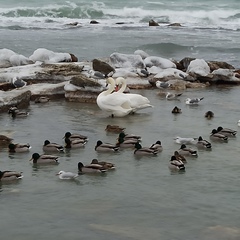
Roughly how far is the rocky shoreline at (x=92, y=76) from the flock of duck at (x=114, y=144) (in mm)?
1579

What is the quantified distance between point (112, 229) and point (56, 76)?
38.6 feet

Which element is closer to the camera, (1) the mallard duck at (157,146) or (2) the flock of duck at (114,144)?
(2) the flock of duck at (114,144)

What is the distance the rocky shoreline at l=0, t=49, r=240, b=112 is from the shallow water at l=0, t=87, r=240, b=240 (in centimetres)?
274

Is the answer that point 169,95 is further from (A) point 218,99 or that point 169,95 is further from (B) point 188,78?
(B) point 188,78

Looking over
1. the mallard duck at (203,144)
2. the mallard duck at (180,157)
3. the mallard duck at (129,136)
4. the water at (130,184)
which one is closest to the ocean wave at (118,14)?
the water at (130,184)

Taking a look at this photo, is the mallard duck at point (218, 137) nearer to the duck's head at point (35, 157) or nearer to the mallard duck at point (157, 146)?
the mallard duck at point (157, 146)

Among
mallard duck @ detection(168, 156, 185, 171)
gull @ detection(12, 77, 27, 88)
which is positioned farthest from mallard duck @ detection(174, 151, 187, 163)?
gull @ detection(12, 77, 27, 88)

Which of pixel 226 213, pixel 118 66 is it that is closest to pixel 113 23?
pixel 118 66

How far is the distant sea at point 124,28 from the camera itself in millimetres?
31969

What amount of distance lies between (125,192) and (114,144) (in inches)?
116

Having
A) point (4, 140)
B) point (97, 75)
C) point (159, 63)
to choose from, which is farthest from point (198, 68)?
point (4, 140)

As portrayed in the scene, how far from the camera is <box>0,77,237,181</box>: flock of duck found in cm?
1187

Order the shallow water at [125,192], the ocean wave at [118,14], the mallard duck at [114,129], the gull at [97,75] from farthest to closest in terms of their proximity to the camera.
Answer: the ocean wave at [118,14] < the gull at [97,75] < the mallard duck at [114,129] < the shallow water at [125,192]

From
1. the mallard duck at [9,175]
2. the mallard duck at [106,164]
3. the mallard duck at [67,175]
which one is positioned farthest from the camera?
the mallard duck at [106,164]
